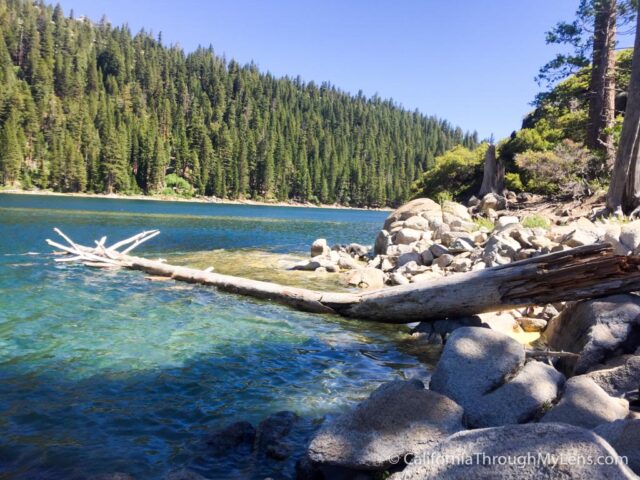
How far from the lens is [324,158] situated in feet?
494

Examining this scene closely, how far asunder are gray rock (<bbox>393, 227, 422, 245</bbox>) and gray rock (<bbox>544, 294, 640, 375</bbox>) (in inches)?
469

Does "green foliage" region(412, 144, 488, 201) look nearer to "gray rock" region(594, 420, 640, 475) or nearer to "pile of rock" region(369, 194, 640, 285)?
"pile of rock" region(369, 194, 640, 285)

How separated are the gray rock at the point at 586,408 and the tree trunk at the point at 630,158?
1170 cm

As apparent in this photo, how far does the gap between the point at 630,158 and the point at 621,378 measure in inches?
450

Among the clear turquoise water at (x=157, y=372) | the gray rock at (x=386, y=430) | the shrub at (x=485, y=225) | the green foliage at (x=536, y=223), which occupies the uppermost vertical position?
the green foliage at (x=536, y=223)

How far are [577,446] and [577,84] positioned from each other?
28223mm

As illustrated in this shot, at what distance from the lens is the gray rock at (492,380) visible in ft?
14.6

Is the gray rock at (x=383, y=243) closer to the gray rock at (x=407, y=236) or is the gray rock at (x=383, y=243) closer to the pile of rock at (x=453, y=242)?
the pile of rock at (x=453, y=242)

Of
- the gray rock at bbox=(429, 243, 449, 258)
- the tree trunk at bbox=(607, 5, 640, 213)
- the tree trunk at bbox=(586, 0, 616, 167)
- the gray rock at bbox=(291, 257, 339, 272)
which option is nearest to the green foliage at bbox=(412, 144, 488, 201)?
the tree trunk at bbox=(586, 0, 616, 167)

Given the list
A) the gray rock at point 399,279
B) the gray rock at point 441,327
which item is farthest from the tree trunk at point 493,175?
the gray rock at point 441,327

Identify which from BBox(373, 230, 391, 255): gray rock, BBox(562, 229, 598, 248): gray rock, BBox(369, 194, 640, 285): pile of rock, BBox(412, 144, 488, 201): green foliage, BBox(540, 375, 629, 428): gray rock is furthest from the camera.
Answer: BBox(412, 144, 488, 201): green foliage

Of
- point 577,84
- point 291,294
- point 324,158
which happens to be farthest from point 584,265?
point 324,158

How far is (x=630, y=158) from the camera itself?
13.7 meters

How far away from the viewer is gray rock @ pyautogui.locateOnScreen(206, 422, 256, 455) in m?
4.80
